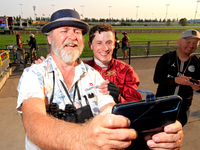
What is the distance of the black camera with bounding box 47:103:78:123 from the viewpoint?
55.6 inches

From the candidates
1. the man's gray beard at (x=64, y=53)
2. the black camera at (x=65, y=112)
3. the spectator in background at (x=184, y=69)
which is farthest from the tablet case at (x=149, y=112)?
the spectator in background at (x=184, y=69)

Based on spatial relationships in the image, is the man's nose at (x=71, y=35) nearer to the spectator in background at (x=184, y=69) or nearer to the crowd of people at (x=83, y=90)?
the crowd of people at (x=83, y=90)

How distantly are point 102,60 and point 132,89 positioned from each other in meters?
0.62

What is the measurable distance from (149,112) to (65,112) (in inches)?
32.7

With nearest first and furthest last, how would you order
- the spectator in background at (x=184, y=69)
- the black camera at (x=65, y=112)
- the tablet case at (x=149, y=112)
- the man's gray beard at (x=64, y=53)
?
the tablet case at (x=149, y=112) < the black camera at (x=65, y=112) < the man's gray beard at (x=64, y=53) < the spectator in background at (x=184, y=69)

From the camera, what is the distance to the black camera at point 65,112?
1.41 m

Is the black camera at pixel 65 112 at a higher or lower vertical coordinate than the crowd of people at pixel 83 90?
lower

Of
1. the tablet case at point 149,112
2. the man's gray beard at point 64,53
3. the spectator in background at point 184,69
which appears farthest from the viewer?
the spectator in background at point 184,69

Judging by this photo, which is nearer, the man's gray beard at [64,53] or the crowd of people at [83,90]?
the crowd of people at [83,90]

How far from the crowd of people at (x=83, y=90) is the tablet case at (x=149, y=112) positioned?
44 mm

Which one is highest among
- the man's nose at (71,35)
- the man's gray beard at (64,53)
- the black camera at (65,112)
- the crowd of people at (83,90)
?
the man's nose at (71,35)

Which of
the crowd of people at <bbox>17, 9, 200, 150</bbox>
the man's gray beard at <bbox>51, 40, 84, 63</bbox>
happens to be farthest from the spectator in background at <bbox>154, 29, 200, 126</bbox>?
the man's gray beard at <bbox>51, 40, 84, 63</bbox>

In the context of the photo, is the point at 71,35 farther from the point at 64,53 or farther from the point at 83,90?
the point at 83,90

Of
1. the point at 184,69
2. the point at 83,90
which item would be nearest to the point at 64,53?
the point at 83,90
